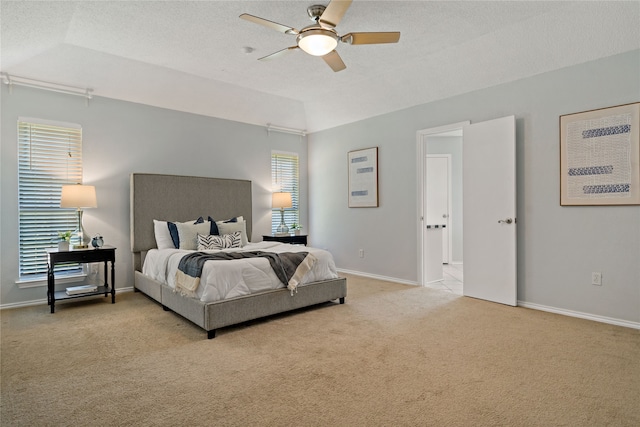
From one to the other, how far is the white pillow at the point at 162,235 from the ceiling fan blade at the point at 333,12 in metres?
3.35

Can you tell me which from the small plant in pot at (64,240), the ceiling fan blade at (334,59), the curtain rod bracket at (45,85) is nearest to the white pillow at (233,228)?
the small plant in pot at (64,240)

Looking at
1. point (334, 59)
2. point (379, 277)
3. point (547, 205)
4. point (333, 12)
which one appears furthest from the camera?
point (379, 277)

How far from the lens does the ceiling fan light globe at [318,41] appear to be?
9.36 feet

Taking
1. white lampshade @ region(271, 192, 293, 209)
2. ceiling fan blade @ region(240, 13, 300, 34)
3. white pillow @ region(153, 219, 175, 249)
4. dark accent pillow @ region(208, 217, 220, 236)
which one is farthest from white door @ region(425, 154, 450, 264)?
ceiling fan blade @ region(240, 13, 300, 34)

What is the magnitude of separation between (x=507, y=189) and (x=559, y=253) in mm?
861

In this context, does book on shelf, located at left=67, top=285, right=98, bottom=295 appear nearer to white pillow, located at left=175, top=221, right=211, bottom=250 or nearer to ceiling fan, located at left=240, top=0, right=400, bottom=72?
white pillow, located at left=175, top=221, right=211, bottom=250

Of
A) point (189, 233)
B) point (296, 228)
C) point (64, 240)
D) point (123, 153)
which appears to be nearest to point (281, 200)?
point (296, 228)

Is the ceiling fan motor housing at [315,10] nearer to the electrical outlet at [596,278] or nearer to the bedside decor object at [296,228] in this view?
the electrical outlet at [596,278]

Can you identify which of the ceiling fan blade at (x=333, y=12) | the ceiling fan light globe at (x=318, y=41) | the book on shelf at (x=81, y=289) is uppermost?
the ceiling fan blade at (x=333, y=12)

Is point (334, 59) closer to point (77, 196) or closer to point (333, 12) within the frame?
point (333, 12)

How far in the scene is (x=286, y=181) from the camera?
22.4 ft

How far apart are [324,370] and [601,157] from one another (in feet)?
11.0

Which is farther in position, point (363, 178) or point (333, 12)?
point (363, 178)

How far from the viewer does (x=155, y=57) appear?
4.21m
